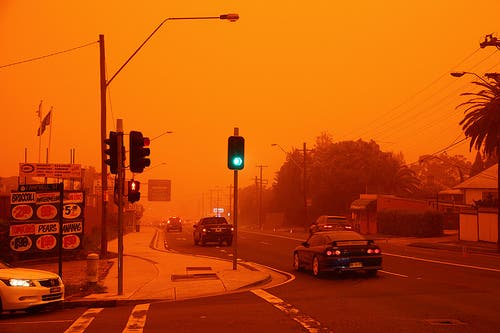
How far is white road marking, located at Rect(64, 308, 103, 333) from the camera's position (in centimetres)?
1142

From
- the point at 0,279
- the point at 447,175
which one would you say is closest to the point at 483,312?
the point at 0,279

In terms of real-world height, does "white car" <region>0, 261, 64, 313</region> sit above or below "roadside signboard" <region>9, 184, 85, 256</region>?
below

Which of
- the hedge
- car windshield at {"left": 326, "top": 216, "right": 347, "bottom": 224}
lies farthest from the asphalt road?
the hedge

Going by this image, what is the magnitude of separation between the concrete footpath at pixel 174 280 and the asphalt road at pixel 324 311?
33.0 inches

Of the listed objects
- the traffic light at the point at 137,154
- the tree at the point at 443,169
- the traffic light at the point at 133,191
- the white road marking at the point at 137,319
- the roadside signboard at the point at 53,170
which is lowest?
the white road marking at the point at 137,319

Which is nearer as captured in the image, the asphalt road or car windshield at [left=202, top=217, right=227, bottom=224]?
the asphalt road

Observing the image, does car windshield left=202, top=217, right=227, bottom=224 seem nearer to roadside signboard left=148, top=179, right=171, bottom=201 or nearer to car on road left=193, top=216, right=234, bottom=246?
car on road left=193, top=216, right=234, bottom=246

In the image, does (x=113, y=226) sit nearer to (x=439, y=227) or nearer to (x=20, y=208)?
(x=439, y=227)

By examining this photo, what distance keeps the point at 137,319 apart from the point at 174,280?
7.12m

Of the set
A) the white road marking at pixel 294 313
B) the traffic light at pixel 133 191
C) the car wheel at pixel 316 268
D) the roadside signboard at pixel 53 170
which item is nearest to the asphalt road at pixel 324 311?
the white road marking at pixel 294 313

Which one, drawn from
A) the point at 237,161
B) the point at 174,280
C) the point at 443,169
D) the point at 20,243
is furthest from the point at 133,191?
the point at 443,169

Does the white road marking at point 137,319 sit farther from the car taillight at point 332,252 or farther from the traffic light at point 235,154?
the traffic light at point 235,154

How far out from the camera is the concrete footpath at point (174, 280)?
15734mm

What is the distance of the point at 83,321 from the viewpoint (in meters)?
12.4
